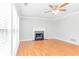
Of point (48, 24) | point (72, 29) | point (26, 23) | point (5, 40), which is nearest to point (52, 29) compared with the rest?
point (48, 24)

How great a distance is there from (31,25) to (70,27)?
347cm

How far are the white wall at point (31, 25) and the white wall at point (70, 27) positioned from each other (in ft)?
3.80

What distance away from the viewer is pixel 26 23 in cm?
909

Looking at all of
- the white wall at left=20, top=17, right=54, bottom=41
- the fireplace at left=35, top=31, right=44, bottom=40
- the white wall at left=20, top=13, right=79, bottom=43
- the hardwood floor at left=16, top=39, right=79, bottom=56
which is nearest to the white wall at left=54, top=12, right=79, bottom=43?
the white wall at left=20, top=13, right=79, bottom=43

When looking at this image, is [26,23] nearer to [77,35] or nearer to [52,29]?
[52,29]

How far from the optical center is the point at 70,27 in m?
7.25

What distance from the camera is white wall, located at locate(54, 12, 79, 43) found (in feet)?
21.2

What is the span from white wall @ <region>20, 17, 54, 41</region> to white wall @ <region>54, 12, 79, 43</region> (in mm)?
1157

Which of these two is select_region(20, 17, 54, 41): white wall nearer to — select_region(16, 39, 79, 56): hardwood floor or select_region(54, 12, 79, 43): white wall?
select_region(54, 12, 79, 43): white wall

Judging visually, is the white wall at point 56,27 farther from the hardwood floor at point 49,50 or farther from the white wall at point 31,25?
the hardwood floor at point 49,50

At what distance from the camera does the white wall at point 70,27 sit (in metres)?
6.45

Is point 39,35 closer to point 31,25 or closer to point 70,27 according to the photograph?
point 31,25

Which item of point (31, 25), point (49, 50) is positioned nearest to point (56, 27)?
point (31, 25)

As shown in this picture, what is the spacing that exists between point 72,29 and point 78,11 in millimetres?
1309
